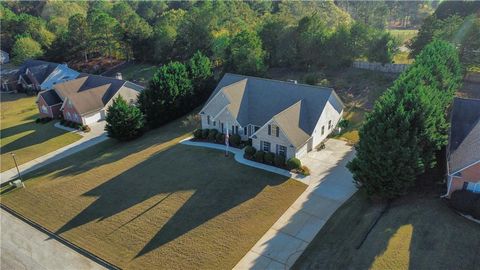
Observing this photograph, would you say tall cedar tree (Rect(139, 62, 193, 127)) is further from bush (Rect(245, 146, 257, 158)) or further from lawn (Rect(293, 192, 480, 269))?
lawn (Rect(293, 192, 480, 269))

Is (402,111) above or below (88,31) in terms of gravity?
below

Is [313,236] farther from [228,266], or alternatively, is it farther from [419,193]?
[419,193]

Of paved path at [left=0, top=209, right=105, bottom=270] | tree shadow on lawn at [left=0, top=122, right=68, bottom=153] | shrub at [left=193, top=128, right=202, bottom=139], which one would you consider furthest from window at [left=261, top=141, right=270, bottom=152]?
tree shadow on lawn at [left=0, top=122, right=68, bottom=153]

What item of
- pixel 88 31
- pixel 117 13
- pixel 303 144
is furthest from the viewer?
pixel 117 13

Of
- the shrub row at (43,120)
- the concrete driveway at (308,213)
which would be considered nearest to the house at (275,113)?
the concrete driveway at (308,213)

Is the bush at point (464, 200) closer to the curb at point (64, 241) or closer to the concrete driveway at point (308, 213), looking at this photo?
the concrete driveway at point (308, 213)

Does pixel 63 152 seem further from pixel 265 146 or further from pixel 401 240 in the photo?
pixel 401 240

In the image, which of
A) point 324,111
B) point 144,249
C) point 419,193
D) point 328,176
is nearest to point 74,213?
point 144,249

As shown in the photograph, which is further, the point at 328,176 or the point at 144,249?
the point at 328,176
